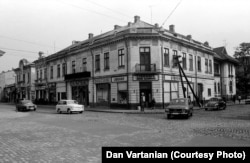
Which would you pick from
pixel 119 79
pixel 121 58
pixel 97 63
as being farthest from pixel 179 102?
pixel 97 63

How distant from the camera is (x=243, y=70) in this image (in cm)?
5897

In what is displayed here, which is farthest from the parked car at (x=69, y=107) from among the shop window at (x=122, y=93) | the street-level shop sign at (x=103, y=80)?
the street-level shop sign at (x=103, y=80)

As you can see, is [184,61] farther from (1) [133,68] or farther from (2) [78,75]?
(2) [78,75]

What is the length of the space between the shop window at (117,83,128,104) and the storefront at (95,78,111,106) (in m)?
2.22

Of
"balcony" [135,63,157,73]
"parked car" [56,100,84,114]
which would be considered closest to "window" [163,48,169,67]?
"balcony" [135,63,157,73]

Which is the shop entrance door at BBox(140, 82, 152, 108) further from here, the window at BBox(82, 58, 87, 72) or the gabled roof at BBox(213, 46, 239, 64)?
the gabled roof at BBox(213, 46, 239, 64)

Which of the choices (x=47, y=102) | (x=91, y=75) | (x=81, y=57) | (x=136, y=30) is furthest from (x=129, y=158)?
(x=47, y=102)

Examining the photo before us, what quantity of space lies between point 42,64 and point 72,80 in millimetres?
13502

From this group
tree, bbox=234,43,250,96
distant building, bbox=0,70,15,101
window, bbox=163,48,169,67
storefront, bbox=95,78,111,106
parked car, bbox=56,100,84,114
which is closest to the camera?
parked car, bbox=56,100,84,114

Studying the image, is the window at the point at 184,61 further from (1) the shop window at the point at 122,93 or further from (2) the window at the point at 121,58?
(1) the shop window at the point at 122,93

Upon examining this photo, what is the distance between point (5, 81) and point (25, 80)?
67.1 ft

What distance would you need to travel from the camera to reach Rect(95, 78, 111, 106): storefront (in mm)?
31403

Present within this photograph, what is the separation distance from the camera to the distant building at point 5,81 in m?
69.7

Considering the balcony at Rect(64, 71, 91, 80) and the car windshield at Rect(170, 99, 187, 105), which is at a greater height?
the balcony at Rect(64, 71, 91, 80)
